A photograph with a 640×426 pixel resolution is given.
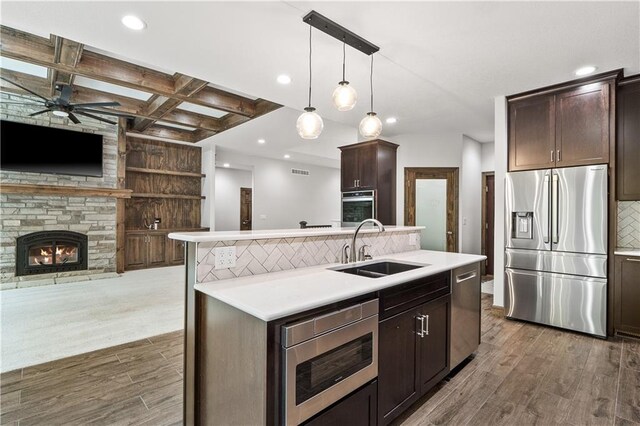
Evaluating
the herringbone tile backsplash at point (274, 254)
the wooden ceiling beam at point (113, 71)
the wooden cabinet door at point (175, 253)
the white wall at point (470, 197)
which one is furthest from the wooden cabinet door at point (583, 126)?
the wooden cabinet door at point (175, 253)

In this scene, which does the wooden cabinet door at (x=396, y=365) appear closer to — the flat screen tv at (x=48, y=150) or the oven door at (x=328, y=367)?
the oven door at (x=328, y=367)

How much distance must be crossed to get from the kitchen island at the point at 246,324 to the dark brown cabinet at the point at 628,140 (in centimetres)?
292

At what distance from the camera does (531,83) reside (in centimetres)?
341

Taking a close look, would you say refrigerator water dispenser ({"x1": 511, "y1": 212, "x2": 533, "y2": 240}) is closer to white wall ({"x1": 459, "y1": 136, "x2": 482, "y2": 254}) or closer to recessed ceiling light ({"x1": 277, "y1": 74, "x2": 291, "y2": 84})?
white wall ({"x1": 459, "y1": 136, "x2": 482, "y2": 254})

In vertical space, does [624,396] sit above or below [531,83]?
below

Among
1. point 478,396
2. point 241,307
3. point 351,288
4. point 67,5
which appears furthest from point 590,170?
point 67,5

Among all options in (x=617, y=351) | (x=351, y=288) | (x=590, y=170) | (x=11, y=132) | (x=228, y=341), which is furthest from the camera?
(x=11, y=132)

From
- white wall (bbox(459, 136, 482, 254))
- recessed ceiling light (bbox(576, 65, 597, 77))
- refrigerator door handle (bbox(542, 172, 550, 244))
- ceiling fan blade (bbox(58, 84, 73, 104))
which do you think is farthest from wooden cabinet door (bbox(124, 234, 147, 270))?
recessed ceiling light (bbox(576, 65, 597, 77))

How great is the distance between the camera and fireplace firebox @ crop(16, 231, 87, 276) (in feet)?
17.4

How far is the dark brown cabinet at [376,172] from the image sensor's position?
5.42 metres

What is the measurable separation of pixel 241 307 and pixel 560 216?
3.62 metres

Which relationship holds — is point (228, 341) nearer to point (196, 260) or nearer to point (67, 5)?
point (196, 260)

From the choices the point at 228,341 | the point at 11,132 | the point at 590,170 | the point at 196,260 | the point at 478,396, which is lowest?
the point at 478,396

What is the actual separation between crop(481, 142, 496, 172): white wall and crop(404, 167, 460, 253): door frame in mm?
1293
